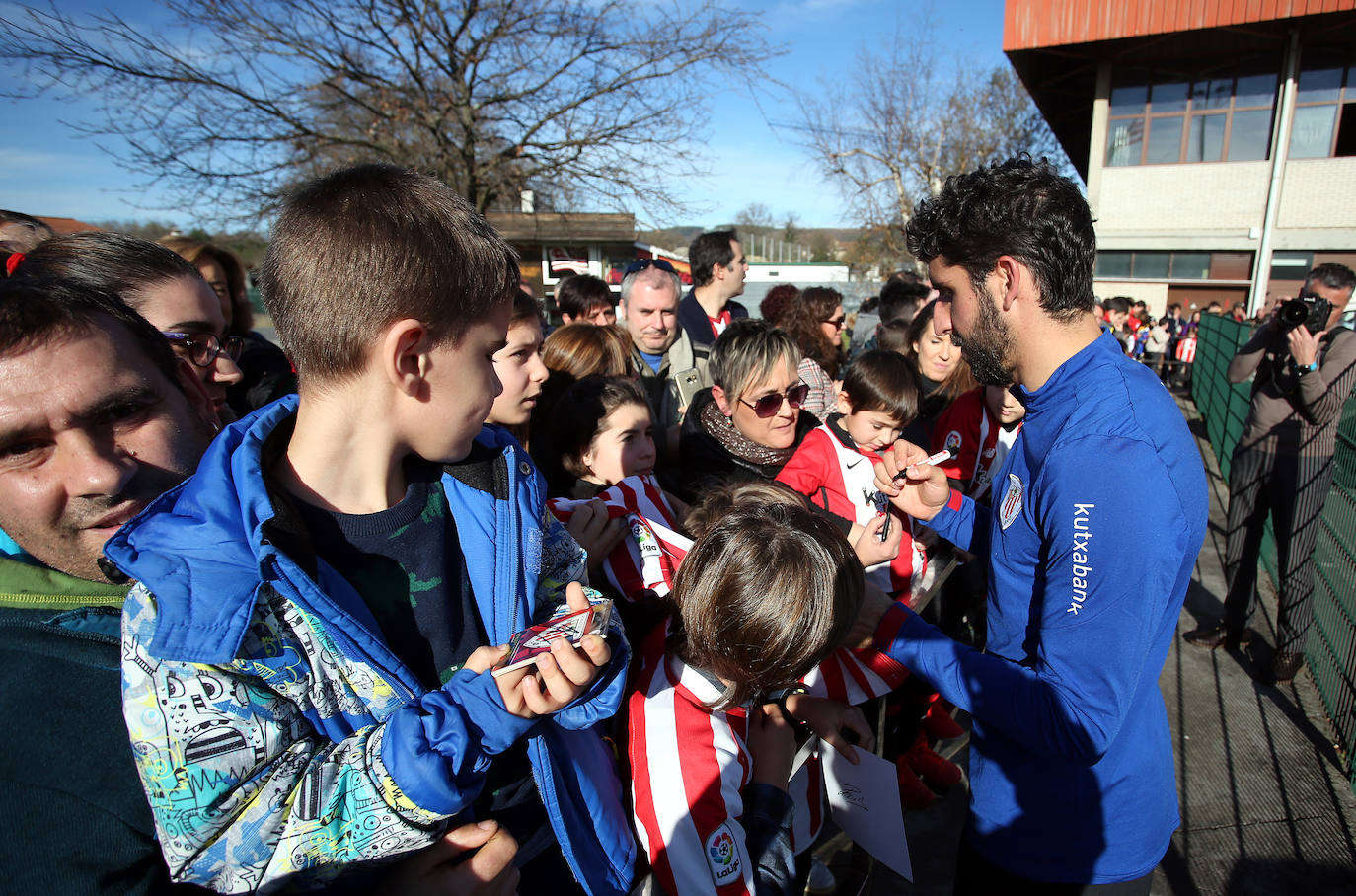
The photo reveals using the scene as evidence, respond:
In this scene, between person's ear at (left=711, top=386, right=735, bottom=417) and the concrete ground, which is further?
person's ear at (left=711, top=386, right=735, bottom=417)

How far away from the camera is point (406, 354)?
1.22 m

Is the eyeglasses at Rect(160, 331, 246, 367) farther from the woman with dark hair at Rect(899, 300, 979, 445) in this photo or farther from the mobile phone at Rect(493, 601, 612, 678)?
the woman with dark hair at Rect(899, 300, 979, 445)

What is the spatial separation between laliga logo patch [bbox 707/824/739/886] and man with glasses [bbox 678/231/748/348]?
4027 mm

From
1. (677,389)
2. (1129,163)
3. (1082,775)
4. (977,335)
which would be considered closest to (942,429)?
(677,389)

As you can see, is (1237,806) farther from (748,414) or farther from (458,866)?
(458,866)

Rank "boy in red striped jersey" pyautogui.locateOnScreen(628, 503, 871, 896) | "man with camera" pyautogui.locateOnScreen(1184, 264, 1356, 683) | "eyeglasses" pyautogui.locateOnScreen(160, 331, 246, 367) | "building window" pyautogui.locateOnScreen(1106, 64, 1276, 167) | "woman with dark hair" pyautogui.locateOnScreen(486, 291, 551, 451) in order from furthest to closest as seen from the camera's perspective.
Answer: "building window" pyautogui.locateOnScreen(1106, 64, 1276, 167) → "man with camera" pyautogui.locateOnScreen(1184, 264, 1356, 683) → "woman with dark hair" pyautogui.locateOnScreen(486, 291, 551, 451) → "eyeglasses" pyautogui.locateOnScreen(160, 331, 246, 367) → "boy in red striped jersey" pyautogui.locateOnScreen(628, 503, 871, 896)

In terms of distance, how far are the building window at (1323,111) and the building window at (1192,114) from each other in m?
0.66

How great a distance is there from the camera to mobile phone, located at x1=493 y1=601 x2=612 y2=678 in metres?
1.16

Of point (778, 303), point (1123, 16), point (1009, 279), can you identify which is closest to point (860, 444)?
point (1009, 279)

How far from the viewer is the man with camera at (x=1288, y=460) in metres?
4.10

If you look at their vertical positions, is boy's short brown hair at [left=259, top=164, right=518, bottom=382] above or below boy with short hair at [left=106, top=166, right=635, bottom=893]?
above

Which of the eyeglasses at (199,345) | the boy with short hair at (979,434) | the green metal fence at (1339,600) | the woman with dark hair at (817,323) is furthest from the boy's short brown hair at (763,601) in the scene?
the woman with dark hair at (817,323)

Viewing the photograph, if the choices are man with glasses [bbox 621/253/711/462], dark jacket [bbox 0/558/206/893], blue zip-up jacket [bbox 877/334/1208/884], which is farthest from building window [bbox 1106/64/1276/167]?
dark jacket [bbox 0/558/206/893]

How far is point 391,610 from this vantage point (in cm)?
130
